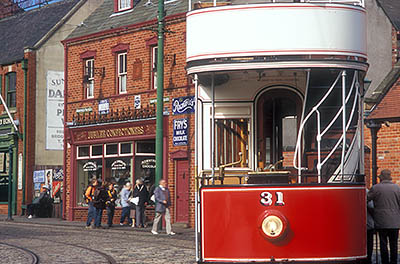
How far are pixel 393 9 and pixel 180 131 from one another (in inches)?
420

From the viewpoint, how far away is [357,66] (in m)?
11.1

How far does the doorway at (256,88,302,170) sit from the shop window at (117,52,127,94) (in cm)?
1700

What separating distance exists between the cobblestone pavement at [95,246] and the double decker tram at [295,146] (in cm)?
381

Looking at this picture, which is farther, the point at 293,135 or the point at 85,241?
the point at 85,241

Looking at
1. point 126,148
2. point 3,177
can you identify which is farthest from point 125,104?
point 3,177

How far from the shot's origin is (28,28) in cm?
3819

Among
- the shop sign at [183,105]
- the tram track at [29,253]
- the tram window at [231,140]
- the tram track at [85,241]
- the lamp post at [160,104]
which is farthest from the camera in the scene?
the shop sign at [183,105]

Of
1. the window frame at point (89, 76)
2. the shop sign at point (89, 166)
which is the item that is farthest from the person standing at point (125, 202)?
the window frame at point (89, 76)

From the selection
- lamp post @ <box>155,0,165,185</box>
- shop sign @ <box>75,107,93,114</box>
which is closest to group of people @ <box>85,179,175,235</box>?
lamp post @ <box>155,0,165,185</box>

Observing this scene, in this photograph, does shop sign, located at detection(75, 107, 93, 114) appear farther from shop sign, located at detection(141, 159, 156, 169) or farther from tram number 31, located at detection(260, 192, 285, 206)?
tram number 31, located at detection(260, 192, 285, 206)

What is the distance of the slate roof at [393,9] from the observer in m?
29.7

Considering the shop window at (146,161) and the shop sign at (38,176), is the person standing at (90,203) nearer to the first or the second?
the shop window at (146,161)

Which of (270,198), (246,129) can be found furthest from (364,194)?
(246,129)

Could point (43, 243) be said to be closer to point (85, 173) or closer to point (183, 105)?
point (183, 105)
